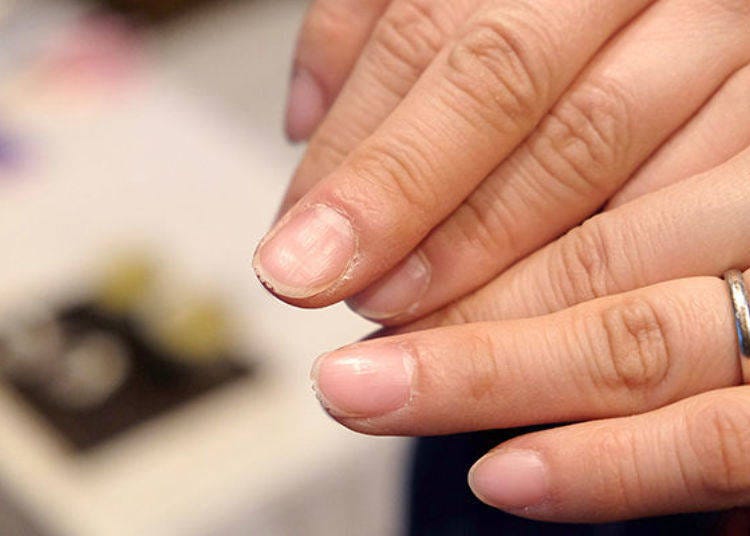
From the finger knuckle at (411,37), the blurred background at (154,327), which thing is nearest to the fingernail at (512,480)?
the finger knuckle at (411,37)

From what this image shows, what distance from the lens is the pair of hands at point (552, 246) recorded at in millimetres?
581

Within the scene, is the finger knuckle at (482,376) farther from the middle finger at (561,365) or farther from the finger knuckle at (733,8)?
the finger knuckle at (733,8)

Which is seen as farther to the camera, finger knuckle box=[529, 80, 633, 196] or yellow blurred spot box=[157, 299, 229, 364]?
yellow blurred spot box=[157, 299, 229, 364]

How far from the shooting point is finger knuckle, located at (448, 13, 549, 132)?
24.7 inches

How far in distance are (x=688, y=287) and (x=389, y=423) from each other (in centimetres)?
17

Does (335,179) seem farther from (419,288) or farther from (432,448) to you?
(432,448)

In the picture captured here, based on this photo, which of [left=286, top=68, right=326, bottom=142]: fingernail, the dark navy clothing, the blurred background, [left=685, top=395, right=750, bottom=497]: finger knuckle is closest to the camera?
[left=685, top=395, right=750, bottom=497]: finger knuckle

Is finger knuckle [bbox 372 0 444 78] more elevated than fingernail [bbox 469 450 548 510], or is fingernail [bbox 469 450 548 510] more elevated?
finger knuckle [bbox 372 0 444 78]

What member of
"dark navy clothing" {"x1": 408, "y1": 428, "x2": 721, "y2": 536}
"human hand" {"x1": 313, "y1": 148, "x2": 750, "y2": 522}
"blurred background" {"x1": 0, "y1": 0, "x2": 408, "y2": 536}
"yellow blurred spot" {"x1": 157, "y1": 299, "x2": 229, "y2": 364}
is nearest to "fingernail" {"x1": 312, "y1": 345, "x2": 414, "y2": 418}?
"human hand" {"x1": 313, "y1": 148, "x2": 750, "y2": 522}

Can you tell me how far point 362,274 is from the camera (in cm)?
60

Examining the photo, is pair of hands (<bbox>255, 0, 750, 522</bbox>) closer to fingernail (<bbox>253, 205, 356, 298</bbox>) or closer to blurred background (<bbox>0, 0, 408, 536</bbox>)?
fingernail (<bbox>253, 205, 356, 298</bbox>)

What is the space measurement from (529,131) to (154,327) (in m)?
0.94

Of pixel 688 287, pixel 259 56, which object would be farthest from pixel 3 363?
pixel 688 287

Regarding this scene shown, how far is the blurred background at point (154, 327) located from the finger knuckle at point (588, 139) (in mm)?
585
